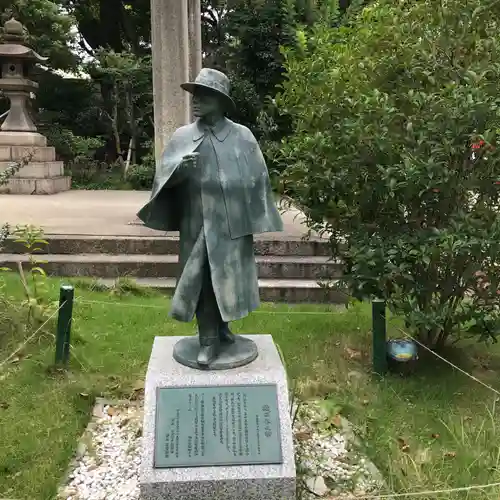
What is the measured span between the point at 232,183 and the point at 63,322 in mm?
1972

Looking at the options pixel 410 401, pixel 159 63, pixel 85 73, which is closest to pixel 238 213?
pixel 410 401

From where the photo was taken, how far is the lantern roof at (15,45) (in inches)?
472

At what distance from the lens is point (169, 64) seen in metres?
6.68

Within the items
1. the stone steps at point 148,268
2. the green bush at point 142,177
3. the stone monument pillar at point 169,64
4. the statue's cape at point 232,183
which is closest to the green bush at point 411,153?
the statue's cape at point 232,183

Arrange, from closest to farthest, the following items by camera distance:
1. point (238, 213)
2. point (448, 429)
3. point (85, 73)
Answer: point (238, 213) < point (448, 429) < point (85, 73)

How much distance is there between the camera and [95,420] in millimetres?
3637

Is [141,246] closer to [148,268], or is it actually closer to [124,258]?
[124,258]

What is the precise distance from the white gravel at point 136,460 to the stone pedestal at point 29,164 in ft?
30.5

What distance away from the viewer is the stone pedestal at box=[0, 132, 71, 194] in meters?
12.0

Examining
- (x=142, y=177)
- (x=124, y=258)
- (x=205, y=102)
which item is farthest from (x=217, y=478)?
(x=142, y=177)

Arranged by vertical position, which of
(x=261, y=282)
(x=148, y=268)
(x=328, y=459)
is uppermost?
(x=148, y=268)

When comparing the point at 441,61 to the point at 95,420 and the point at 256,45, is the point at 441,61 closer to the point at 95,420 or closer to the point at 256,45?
the point at 95,420

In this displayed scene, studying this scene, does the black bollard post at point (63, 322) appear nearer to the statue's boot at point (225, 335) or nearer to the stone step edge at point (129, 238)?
the statue's boot at point (225, 335)

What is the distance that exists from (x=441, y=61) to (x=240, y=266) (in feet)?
7.32
